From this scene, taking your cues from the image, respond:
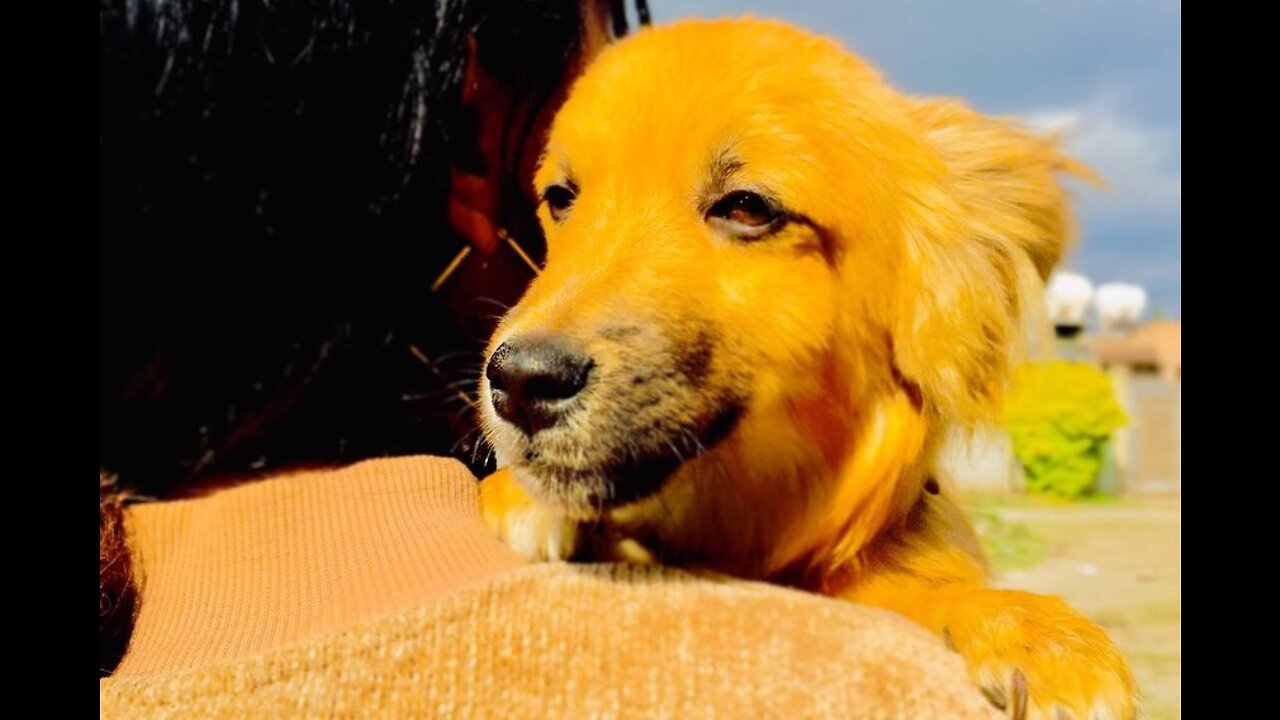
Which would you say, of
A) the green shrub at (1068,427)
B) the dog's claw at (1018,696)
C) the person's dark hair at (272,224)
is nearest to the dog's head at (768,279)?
the person's dark hair at (272,224)

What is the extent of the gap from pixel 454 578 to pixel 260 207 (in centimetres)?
108

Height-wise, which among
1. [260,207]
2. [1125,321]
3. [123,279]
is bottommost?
[1125,321]

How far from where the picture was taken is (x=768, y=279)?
1882 mm

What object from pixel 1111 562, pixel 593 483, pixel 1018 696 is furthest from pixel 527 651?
pixel 1111 562

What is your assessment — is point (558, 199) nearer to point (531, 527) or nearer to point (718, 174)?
point (718, 174)

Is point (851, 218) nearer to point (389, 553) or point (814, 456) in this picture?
point (814, 456)

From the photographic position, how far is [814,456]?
1.97 metres

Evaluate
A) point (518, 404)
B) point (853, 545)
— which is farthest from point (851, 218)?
point (518, 404)

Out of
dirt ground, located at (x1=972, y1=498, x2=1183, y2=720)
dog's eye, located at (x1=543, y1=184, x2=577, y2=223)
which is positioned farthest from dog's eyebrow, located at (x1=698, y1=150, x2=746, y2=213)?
dirt ground, located at (x1=972, y1=498, x2=1183, y2=720)

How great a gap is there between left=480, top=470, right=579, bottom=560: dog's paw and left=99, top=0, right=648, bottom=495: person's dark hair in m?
0.49

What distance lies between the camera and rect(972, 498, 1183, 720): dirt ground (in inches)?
348

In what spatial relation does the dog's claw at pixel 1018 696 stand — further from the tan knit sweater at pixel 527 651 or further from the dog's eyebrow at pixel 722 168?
the dog's eyebrow at pixel 722 168

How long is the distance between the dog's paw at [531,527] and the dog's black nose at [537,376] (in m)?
0.17

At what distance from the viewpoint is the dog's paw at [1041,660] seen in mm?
1526
